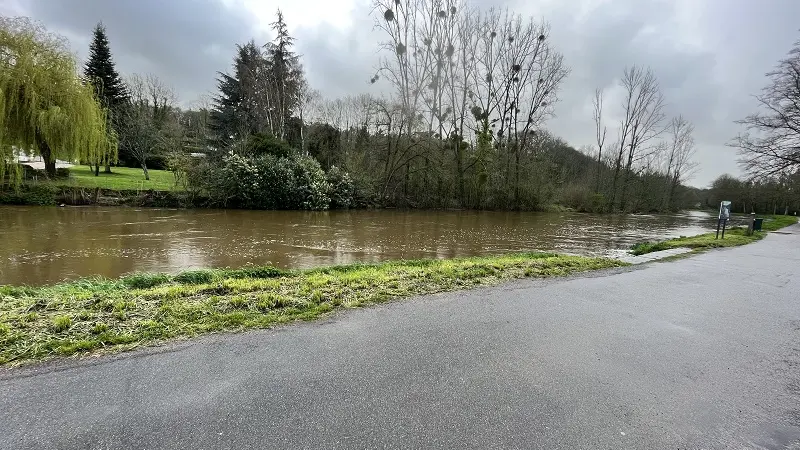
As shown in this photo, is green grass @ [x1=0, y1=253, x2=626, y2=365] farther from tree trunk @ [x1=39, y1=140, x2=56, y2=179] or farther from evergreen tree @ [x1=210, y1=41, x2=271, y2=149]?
evergreen tree @ [x1=210, y1=41, x2=271, y2=149]

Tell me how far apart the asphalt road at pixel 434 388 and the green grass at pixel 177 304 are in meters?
0.30

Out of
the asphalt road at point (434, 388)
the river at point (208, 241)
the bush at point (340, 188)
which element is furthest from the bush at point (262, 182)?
the asphalt road at point (434, 388)

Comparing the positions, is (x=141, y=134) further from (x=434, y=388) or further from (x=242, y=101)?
(x=434, y=388)

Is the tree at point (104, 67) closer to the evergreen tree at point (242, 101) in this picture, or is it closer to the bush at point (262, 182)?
the evergreen tree at point (242, 101)

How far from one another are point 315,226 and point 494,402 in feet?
46.3

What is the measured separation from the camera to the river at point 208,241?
7801mm

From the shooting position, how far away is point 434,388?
2.66 m

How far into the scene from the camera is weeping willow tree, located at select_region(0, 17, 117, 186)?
50.5ft

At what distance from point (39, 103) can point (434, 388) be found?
21.9 meters

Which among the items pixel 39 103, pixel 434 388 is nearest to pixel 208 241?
pixel 434 388

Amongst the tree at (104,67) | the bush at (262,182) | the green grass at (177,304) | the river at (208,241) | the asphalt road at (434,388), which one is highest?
the tree at (104,67)

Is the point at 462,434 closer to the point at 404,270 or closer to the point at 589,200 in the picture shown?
the point at 404,270

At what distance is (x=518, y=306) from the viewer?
15.4 feet

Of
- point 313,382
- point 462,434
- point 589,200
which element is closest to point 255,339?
point 313,382
